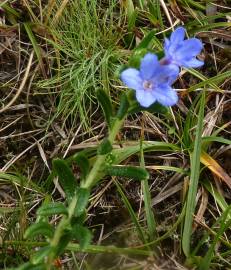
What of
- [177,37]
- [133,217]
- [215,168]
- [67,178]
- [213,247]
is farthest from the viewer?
[215,168]

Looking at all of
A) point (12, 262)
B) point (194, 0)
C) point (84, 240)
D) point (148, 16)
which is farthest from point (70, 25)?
point (84, 240)

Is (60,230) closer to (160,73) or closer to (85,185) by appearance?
(85,185)

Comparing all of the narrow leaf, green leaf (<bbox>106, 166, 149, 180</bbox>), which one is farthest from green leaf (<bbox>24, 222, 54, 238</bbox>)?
the narrow leaf

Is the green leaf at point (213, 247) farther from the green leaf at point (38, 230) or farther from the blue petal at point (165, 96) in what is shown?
the blue petal at point (165, 96)

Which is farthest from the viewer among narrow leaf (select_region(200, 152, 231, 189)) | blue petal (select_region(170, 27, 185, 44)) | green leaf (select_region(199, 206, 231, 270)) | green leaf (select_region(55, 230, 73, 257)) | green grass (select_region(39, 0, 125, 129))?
green grass (select_region(39, 0, 125, 129))

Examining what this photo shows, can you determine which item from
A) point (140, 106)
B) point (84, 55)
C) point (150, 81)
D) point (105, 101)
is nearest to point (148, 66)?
point (150, 81)

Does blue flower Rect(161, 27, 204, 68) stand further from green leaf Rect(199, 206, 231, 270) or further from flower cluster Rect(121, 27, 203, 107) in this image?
green leaf Rect(199, 206, 231, 270)

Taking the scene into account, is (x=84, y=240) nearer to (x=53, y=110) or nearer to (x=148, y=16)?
(x=53, y=110)
